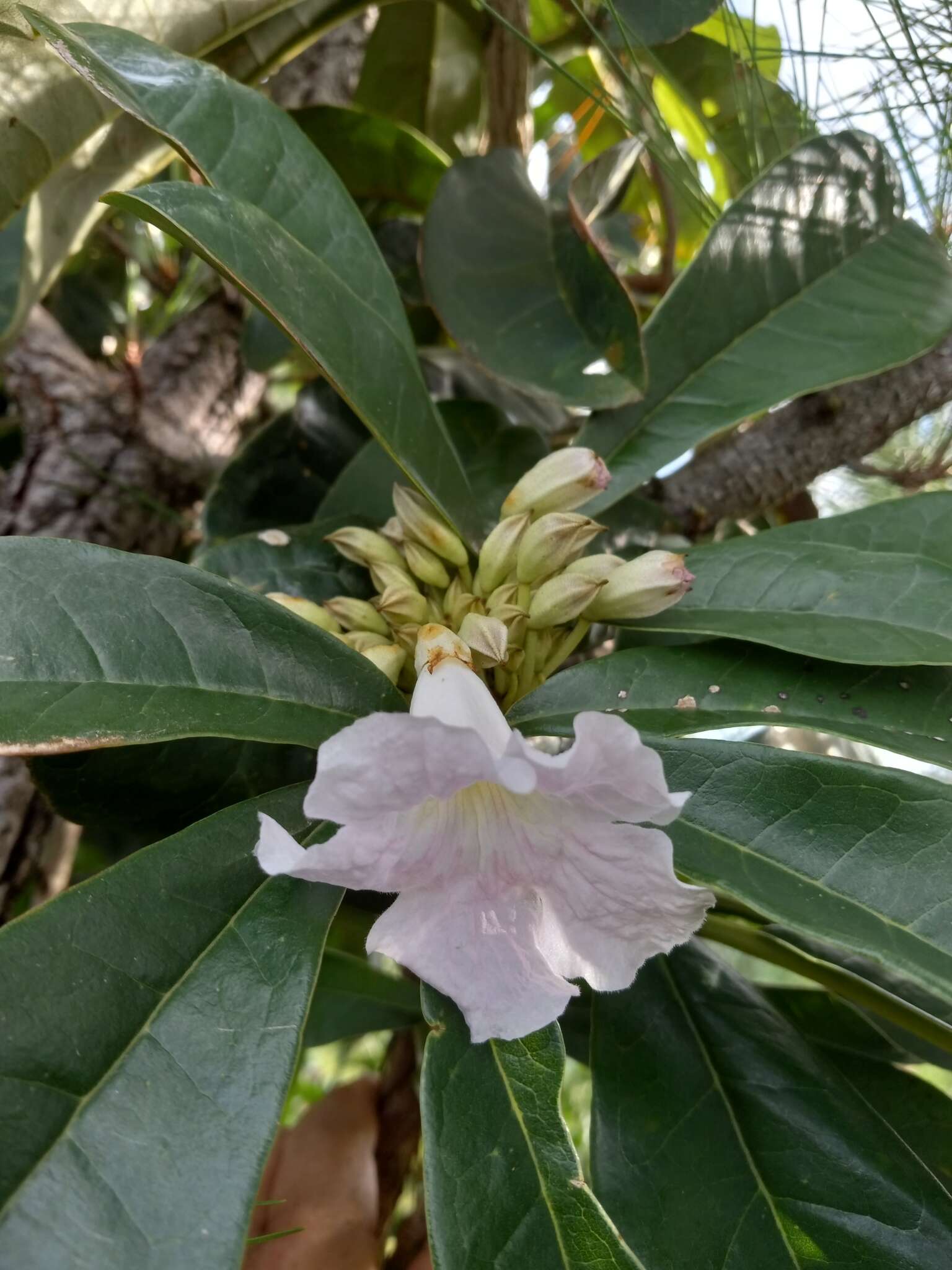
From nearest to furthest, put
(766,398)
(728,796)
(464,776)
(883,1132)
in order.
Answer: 1. (464,776)
2. (728,796)
3. (883,1132)
4. (766,398)

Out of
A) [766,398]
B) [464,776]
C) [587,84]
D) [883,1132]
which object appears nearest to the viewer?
[464,776]

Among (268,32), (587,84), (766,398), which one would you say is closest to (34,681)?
(766,398)

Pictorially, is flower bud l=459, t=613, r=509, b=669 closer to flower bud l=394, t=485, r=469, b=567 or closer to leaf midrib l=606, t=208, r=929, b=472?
flower bud l=394, t=485, r=469, b=567

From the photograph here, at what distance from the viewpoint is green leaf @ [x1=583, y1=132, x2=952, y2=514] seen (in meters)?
1.04

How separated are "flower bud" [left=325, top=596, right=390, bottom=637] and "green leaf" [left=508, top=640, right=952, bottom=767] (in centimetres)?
18

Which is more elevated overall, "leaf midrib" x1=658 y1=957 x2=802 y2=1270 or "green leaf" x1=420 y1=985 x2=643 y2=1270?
"green leaf" x1=420 y1=985 x2=643 y2=1270

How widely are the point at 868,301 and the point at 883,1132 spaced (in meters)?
0.88

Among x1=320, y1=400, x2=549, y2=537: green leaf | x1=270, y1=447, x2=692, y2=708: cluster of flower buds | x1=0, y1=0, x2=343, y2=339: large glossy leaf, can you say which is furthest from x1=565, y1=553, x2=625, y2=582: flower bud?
x1=0, y1=0, x2=343, y2=339: large glossy leaf

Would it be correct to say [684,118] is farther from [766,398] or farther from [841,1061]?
[841,1061]

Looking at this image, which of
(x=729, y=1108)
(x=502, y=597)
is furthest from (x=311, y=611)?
(x=729, y=1108)

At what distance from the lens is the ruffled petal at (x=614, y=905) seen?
2.01 feet

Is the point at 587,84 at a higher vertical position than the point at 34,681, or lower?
higher

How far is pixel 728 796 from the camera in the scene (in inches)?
27.2

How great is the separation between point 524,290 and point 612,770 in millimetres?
805
